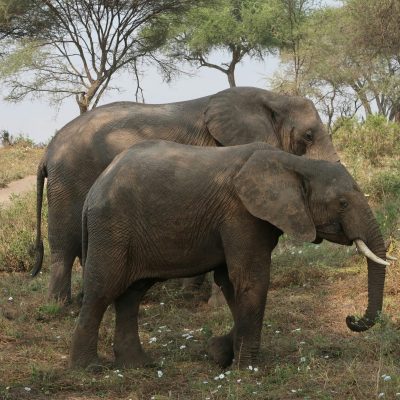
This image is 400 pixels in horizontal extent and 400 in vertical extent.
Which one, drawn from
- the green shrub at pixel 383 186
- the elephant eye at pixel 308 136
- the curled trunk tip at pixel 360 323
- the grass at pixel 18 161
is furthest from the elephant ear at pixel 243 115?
the grass at pixel 18 161

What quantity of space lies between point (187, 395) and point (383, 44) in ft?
46.9

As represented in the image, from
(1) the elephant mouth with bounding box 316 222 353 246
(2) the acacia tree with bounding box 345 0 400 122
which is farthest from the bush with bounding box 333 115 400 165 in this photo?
(1) the elephant mouth with bounding box 316 222 353 246

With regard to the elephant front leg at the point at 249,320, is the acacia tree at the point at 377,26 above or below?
above

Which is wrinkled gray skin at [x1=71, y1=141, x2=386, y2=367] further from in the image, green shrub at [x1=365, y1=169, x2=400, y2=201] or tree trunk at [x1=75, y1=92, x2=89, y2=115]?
tree trunk at [x1=75, y1=92, x2=89, y2=115]

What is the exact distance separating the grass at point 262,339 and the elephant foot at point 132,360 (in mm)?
81

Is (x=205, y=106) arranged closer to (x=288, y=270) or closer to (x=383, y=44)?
(x=288, y=270)

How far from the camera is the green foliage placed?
10516mm

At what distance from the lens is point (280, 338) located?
20.9 ft

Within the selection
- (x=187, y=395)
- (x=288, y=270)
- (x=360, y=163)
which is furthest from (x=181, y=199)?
(x=360, y=163)

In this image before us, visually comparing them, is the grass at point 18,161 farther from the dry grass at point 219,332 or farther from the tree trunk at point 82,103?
the dry grass at point 219,332

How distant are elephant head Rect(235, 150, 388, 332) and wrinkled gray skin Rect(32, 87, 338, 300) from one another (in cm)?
225

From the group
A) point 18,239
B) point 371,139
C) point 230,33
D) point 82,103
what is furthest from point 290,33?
point 18,239

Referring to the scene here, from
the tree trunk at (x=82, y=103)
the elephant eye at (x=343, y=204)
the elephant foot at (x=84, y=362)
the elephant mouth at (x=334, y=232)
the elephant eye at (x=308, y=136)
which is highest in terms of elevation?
the tree trunk at (x=82, y=103)

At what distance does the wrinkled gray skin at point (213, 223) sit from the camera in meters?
5.46
